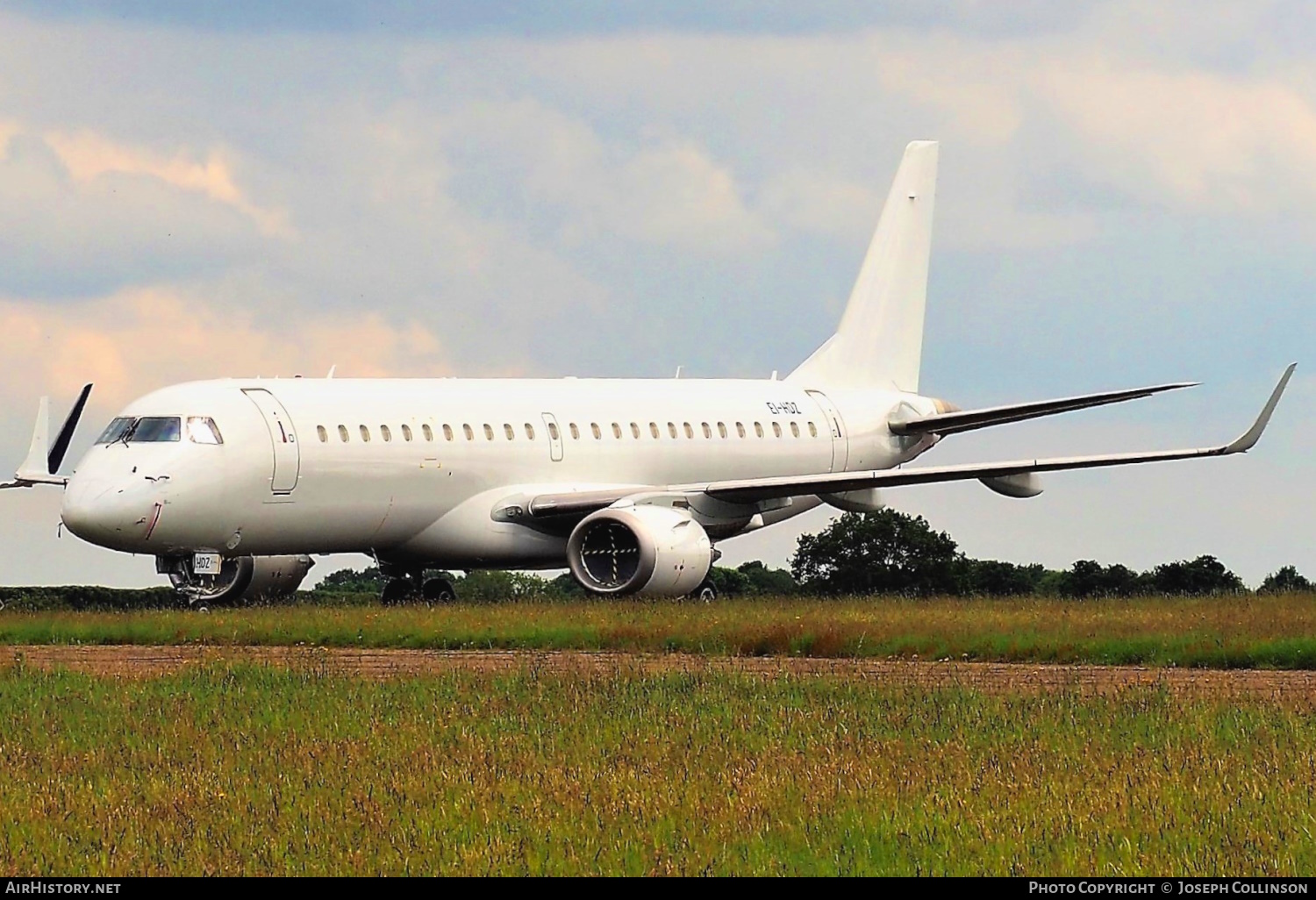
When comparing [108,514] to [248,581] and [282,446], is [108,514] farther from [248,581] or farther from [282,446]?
[248,581]

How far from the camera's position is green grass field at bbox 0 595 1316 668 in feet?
82.6

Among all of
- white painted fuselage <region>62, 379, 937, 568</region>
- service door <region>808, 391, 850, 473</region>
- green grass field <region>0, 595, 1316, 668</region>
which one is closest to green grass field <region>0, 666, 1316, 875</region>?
green grass field <region>0, 595, 1316, 668</region>

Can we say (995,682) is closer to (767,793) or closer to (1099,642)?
(1099,642)

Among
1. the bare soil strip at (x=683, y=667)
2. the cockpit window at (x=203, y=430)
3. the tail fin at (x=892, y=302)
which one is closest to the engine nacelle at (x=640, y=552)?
the cockpit window at (x=203, y=430)

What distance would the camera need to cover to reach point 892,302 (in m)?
48.6

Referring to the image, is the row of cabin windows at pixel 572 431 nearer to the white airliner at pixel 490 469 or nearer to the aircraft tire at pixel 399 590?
the white airliner at pixel 490 469

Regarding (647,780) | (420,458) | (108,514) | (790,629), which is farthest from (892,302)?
(647,780)

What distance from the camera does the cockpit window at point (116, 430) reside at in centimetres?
3341

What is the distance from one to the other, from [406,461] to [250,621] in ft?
19.7

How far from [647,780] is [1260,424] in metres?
25.4

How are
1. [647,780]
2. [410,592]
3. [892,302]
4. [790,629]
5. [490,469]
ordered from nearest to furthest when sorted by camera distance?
[647,780], [790,629], [490,469], [410,592], [892,302]

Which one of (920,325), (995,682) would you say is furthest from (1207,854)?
(920,325)

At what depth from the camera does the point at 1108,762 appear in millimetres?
15828

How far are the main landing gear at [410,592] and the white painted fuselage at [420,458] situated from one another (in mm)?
1300
